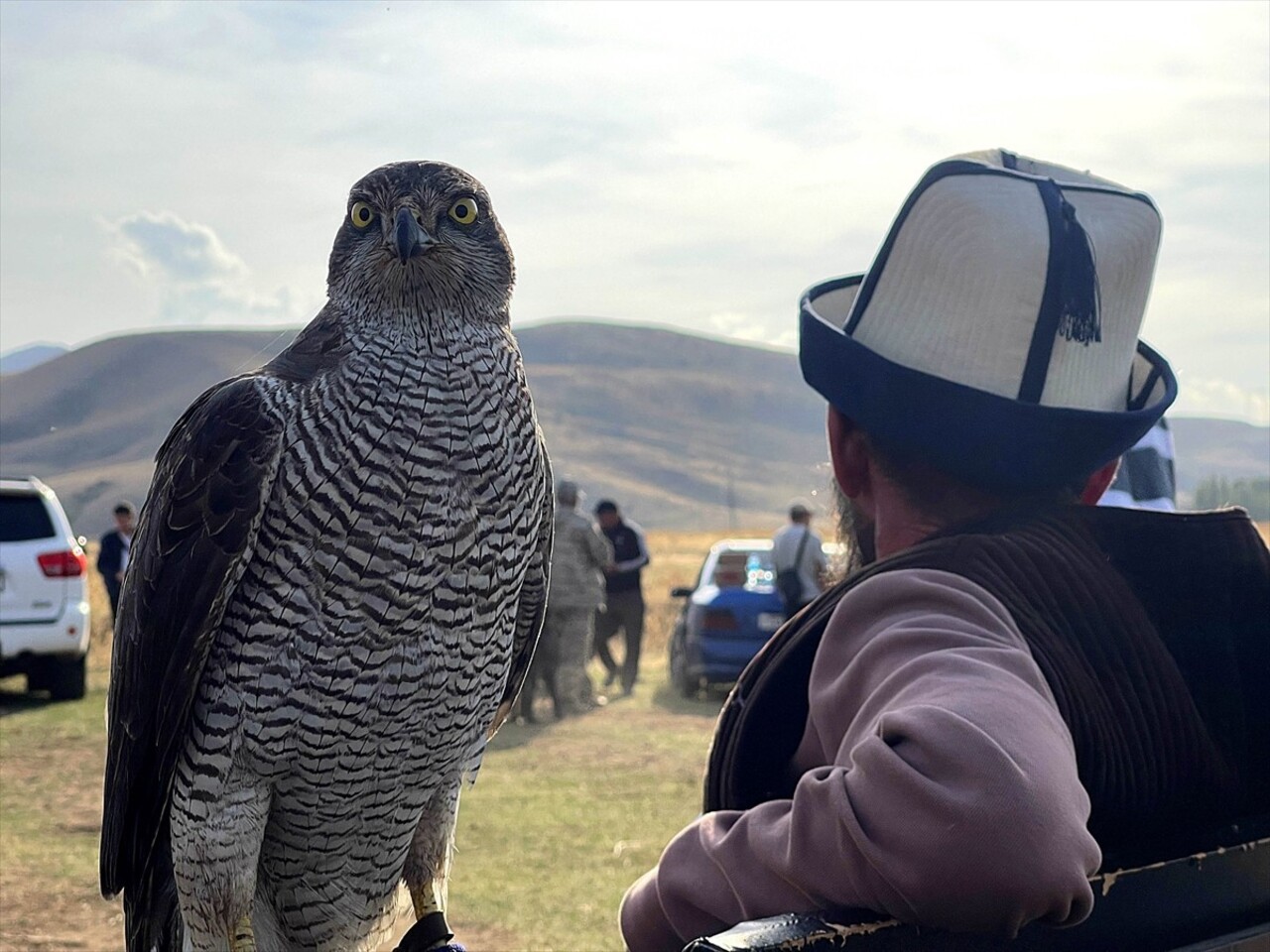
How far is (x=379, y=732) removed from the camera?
2346mm

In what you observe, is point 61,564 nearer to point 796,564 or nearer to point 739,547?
point 796,564

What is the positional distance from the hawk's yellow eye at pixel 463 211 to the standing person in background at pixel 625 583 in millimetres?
11746

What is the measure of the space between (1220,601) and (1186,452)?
10.1 feet

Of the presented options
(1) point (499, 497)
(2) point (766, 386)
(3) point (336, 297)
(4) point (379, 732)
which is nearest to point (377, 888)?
(4) point (379, 732)

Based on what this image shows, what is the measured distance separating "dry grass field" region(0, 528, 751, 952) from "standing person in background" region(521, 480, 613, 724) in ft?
1.17

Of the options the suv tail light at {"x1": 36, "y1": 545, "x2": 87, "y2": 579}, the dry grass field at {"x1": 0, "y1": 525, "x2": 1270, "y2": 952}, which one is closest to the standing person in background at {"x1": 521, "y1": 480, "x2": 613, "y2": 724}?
the dry grass field at {"x1": 0, "y1": 525, "x2": 1270, "y2": 952}

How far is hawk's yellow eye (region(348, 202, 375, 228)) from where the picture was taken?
8.86ft

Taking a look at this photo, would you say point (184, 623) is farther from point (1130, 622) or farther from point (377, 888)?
point (1130, 622)

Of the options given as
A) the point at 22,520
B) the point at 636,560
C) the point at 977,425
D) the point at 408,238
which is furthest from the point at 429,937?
the point at 636,560

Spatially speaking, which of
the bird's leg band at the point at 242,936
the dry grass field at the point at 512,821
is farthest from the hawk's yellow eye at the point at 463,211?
the dry grass field at the point at 512,821

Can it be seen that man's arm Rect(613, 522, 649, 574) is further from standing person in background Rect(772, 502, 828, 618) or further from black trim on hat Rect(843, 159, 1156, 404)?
black trim on hat Rect(843, 159, 1156, 404)

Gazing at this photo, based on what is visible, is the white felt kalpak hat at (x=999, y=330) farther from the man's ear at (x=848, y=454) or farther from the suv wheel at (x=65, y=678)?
the suv wheel at (x=65, y=678)

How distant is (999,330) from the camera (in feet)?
6.01

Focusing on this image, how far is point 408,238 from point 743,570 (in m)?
12.9
